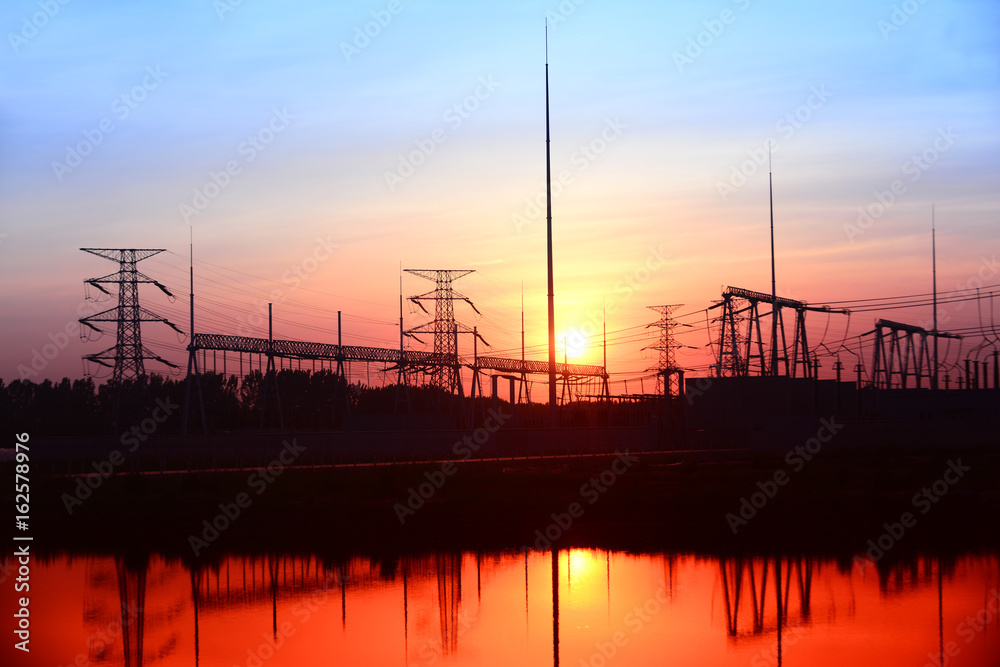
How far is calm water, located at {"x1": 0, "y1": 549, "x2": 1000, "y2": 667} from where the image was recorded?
1466 cm

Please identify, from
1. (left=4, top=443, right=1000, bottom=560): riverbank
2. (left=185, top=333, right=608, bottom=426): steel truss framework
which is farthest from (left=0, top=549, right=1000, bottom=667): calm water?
(left=185, top=333, right=608, bottom=426): steel truss framework

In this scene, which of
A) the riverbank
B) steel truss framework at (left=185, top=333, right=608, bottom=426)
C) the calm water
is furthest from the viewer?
steel truss framework at (left=185, top=333, right=608, bottom=426)

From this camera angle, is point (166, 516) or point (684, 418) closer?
point (166, 516)

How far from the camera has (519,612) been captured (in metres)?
17.5

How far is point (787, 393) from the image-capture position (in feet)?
211

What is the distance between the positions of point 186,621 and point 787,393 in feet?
174

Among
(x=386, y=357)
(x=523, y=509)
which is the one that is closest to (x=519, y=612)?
(x=523, y=509)

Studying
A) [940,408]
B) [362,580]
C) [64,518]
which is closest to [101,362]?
[64,518]

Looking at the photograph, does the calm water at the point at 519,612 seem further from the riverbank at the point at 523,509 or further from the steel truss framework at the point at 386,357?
the steel truss framework at the point at 386,357

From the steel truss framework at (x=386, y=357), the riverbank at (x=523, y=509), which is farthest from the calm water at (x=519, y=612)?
the steel truss framework at (x=386, y=357)

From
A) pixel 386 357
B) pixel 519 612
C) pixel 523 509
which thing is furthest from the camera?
pixel 386 357

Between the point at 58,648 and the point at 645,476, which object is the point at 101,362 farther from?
the point at 58,648

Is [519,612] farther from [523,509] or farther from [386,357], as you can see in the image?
[386,357]

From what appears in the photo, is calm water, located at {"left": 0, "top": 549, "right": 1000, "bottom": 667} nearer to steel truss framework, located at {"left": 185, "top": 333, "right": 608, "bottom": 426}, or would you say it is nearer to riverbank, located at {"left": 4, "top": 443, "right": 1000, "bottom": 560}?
riverbank, located at {"left": 4, "top": 443, "right": 1000, "bottom": 560}
